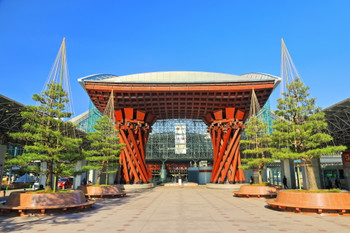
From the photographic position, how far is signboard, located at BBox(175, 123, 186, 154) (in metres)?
66.8

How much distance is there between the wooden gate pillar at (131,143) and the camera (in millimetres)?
35312

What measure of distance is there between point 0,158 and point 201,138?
5324 centimetres

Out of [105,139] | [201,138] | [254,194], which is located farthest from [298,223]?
[201,138]

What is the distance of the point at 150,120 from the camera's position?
1609 inches

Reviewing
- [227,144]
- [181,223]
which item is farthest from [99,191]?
[227,144]

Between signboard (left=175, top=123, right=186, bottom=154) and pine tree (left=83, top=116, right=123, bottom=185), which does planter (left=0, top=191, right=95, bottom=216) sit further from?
→ signboard (left=175, top=123, right=186, bottom=154)

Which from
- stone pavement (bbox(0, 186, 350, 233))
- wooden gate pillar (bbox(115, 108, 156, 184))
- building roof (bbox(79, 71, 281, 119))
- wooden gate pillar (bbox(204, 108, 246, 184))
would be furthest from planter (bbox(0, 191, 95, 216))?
wooden gate pillar (bbox(204, 108, 246, 184))

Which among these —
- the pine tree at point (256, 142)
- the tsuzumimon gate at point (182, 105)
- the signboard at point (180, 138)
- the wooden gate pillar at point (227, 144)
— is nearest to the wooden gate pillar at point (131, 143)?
the tsuzumimon gate at point (182, 105)

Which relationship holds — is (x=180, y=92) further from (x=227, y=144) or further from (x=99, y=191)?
(x=99, y=191)

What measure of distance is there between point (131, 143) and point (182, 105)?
32.9 ft

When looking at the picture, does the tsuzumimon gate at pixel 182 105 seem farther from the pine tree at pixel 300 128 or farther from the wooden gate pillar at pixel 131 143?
the pine tree at pixel 300 128

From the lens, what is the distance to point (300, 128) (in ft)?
53.0

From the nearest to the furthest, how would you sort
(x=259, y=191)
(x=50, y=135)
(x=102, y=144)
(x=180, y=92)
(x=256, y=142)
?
(x=50, y=135), (x=259, y=191), (x=256, y=142), (x=102, y=144), (x=180, y=92)

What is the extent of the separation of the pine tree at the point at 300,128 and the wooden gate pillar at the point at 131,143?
22.8 metres
